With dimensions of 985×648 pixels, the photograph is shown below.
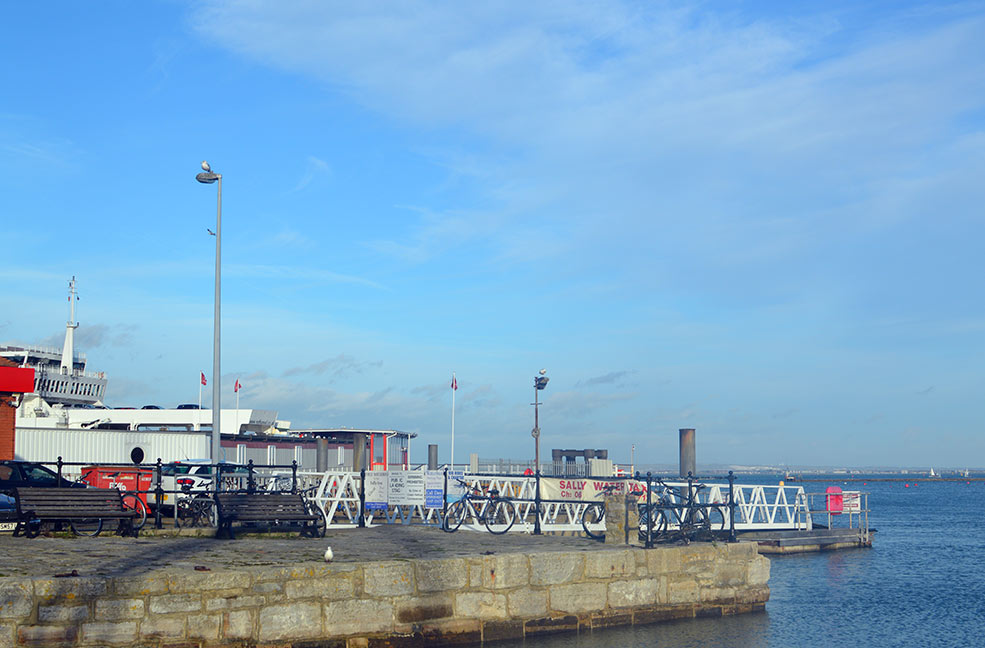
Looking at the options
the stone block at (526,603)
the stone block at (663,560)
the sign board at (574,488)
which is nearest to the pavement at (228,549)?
the stone block at (526,603)

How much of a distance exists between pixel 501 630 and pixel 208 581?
499 cm

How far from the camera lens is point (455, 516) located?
23656 mm

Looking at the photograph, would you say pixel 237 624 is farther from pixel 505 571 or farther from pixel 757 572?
pixel 757 572

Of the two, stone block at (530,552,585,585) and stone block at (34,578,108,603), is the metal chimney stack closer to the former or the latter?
stone block at (530,552,585,585)

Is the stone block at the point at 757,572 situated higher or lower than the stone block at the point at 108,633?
lower

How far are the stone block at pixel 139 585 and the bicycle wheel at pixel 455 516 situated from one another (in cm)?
1018

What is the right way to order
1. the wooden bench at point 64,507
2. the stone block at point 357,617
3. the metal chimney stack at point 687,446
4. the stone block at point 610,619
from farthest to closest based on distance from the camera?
1. the metal chimney stack at point 687,446
2. the stone block at point 610,619
3. the wooden bench at point 64,507
4. the stone block at point 357,617

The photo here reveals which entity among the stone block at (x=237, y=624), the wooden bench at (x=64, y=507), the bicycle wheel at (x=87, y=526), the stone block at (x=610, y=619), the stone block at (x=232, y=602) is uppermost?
the wooden bench at (x=64, y=507)

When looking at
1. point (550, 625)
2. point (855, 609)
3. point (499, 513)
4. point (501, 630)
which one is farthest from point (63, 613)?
point (855, 609)

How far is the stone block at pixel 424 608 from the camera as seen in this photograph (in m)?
14.3

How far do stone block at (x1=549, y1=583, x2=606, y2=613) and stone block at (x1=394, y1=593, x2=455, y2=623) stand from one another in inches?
84.5

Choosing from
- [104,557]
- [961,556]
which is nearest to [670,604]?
[104,557]

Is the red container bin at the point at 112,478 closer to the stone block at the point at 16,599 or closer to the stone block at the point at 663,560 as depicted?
the stone block at the point at 16,599

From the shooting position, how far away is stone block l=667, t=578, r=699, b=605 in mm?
17703
